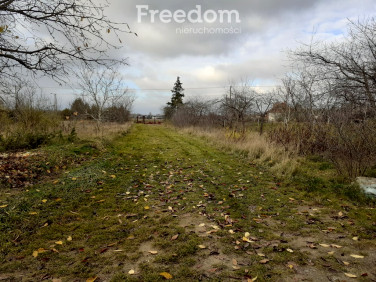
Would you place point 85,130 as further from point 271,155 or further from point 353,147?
point 353,147

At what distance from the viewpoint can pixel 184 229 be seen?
3.33 metres

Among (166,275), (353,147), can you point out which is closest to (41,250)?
(166,275)

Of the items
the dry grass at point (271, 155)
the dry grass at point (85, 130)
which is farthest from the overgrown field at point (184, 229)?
the dry grass at point (85, 130)

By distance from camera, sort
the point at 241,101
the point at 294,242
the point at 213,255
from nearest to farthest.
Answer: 1. the point at 213,255
2. the point at 294,242
3. the point at 241,101

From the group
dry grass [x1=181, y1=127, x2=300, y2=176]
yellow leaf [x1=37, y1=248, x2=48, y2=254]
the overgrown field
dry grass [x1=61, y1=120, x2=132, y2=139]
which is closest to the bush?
the overgrown field

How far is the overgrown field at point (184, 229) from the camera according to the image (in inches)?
95.1

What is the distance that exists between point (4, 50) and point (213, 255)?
4.17 metres

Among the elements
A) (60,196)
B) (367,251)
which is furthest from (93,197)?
(367,251)

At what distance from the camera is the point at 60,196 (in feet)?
14.4

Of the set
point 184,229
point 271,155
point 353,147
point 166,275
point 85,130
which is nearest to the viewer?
point 166,275

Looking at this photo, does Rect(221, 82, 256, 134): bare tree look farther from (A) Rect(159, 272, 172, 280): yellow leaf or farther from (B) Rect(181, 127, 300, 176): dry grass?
(A) Rect(159, 272, 172, 280): yellow leaf

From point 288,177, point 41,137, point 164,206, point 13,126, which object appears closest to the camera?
point 164,206

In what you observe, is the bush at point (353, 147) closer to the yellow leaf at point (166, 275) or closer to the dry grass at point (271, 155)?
the dry grass at point (271, 155)

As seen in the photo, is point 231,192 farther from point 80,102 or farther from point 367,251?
point 80,102
